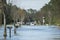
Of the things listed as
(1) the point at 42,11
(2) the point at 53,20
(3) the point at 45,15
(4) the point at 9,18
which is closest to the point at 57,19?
(2) the point at 53,20

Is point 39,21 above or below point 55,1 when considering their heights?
below

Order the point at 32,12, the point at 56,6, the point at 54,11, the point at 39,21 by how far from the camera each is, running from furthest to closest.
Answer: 1. the point at 32,12
2. the point at 39,21
3. the point at 54,11
4. the point at 56,6

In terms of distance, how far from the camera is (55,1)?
93.9 metres

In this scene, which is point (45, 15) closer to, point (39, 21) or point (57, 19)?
point (39, 21)

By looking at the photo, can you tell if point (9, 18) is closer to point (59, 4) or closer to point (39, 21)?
point (59, 4)

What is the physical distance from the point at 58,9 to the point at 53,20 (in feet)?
33.8

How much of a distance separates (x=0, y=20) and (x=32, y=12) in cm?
8353

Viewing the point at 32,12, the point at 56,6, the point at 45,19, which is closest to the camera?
the point at 56,6

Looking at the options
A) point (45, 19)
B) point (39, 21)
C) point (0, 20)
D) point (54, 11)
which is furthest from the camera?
point (39, 21)

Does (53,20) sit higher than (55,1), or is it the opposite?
(55,1)

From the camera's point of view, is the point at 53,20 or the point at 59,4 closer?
the point at 59,4

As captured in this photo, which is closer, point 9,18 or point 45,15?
point 9,18

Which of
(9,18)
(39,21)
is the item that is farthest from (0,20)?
(39,21)

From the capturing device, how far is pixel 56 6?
307 ft
